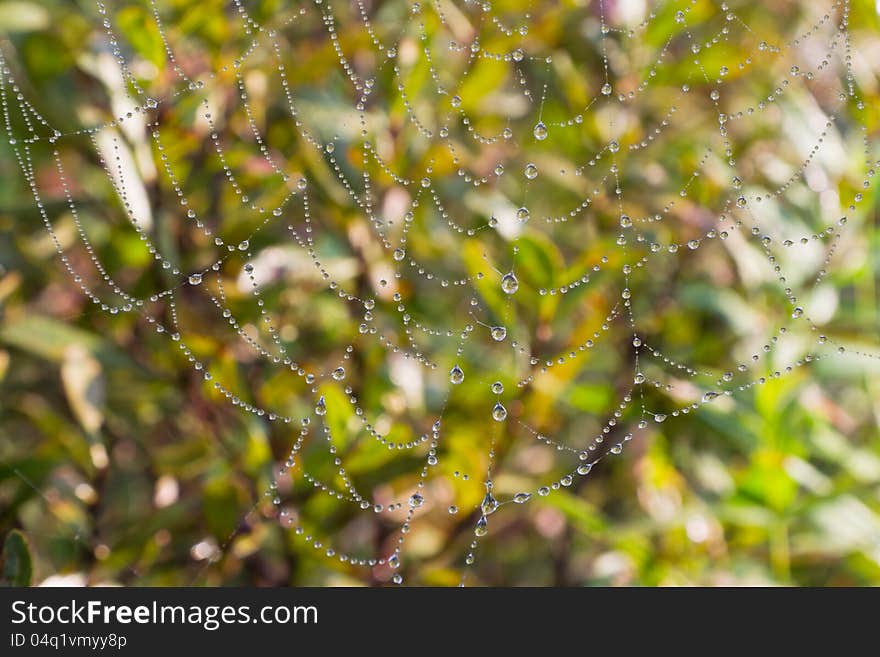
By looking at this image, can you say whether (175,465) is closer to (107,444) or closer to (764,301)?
(107,444)

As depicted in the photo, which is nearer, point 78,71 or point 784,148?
point 78,71

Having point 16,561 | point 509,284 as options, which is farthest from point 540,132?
point 16,561

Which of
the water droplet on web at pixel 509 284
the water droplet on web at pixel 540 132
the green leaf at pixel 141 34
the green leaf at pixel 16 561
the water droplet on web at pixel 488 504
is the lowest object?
the green leaf at pixel 16 561

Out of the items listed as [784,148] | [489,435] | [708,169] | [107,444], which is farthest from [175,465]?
[784,148]

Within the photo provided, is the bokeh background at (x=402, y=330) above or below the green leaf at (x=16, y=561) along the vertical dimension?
above

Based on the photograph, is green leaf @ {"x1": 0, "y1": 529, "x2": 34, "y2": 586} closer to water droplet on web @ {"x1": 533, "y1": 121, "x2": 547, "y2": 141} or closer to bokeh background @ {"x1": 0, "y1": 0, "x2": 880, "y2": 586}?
bokeh background @ {"x1": 0, "y1": 0, "x2": 880, "y2": 586}

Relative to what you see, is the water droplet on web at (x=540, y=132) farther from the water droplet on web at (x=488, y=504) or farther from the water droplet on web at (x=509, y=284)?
the water droplet on web at (x=488, y=504)

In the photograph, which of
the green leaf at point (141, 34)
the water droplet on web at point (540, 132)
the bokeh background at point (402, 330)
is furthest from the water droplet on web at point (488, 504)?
the green leaf at point (141, 34)

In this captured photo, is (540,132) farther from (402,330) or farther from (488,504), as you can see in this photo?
(488,504)
